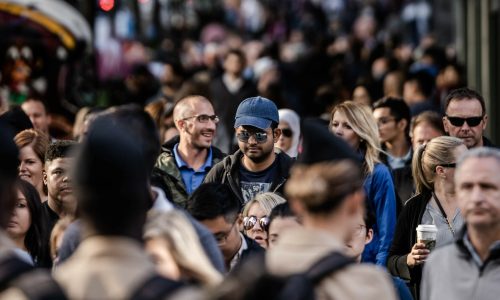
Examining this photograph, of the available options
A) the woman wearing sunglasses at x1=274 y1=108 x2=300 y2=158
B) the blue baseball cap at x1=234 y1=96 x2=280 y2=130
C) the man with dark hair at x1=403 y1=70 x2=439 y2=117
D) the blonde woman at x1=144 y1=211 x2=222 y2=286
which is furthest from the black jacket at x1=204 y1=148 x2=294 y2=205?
the man with dark hair at x1=403 y1=70 x2=439 y2=117

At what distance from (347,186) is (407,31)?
29.6 metres

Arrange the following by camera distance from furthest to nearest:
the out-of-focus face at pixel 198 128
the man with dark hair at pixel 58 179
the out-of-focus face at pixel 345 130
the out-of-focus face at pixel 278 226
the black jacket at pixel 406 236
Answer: the out-of-focus face at pixel 198 128 → the out-of-focus face at pixel 345 130 → the black jacket at pixel 406 236 → the man with dark hair at pixel 58 179 → the out-of-focus face at pixel 278 226

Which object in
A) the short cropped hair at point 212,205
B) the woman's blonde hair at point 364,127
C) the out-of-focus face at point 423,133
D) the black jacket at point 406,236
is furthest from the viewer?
the out-of-focus face at point 423,133

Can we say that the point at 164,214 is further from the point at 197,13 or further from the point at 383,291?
the point at 197,13

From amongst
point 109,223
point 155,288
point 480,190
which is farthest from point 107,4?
point 155,288

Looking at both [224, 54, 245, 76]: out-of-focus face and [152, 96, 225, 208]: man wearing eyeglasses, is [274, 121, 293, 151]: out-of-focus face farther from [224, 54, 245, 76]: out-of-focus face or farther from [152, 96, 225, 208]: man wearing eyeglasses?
[224, 54, 245, 76]: out-of-focus face

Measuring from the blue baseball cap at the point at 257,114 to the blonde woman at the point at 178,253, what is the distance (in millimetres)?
4823

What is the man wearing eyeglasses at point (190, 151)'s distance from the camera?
11.0 metres

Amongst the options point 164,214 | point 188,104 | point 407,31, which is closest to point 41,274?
point 164,214

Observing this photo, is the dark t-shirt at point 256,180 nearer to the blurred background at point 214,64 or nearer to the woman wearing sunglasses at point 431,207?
the woman wearing sunglasses at point 431,207

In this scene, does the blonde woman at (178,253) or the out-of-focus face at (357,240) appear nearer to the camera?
the blonde woman at (178,253)

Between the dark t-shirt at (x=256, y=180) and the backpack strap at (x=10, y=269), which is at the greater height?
the backpack strap at (x=10, y=269)

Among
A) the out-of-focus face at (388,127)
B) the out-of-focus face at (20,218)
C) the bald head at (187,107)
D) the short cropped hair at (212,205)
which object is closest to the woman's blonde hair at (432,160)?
the bald head at (187,107)

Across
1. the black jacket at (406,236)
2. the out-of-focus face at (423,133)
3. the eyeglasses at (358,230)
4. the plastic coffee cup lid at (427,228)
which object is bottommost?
the black jacket at (406,236)
